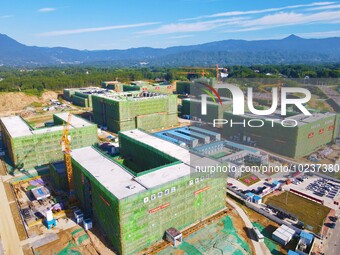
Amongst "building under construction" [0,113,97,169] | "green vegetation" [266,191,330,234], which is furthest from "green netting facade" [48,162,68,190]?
"green vegetation" [266,191,330,234]

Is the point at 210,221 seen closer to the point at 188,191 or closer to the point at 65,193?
the point at 188,191

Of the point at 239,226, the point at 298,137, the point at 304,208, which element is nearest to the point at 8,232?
the point at 239,226

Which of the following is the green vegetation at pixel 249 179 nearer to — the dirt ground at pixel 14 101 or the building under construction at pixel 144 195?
the building under construction at pixel 144 195

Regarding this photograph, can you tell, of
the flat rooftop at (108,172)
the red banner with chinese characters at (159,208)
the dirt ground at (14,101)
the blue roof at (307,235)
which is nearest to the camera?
the flat rooftop at (108,172)

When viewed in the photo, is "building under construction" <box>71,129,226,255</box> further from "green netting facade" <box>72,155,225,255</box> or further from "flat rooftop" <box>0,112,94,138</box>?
"flat rooftop" <box>0,112,94,138</box>

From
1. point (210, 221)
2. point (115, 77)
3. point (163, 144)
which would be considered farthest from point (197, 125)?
point (115, 77)

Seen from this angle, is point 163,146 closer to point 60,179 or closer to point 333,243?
point 60,179

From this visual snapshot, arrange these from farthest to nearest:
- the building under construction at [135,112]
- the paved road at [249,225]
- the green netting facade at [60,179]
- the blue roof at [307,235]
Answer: the building under construction at [135,112], the green netting facade at [60,179], the blue roof at [307,235], the paved road at [249,225]

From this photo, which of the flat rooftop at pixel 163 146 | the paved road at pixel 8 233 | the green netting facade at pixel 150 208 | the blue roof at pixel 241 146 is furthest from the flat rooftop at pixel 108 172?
the blue roof at pixel 241 146
